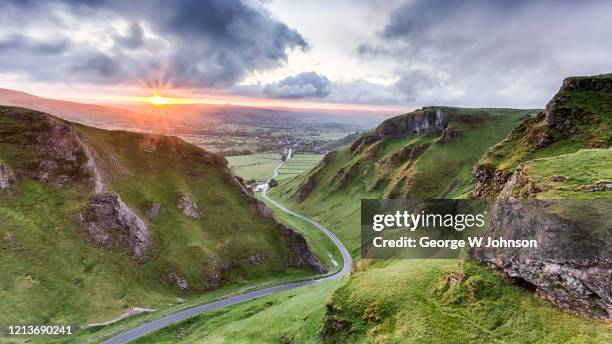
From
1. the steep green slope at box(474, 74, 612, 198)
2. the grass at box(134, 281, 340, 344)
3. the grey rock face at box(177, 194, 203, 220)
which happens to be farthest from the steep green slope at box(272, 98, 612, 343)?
the grey rock face at box(177, 194, 203, 220)

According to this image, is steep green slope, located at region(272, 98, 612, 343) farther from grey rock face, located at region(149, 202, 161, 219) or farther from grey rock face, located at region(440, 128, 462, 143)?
grey rock face, located at region(440, 128, 462, 143)

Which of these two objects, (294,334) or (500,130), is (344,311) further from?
(500,130)

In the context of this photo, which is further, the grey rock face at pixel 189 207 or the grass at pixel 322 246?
the grass at pixel 322 246

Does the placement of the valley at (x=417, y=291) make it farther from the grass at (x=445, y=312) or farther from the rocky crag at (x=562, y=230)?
the rocky crag at (x=562, y=230)

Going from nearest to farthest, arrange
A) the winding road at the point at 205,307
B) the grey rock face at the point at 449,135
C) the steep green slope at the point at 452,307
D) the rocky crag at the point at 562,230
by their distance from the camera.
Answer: the rocky crag at the point at 562,230 < the steep green slope at the point at 452,307 < the winding road at the point at 205,307 < the grey rock face at the point at 449,135

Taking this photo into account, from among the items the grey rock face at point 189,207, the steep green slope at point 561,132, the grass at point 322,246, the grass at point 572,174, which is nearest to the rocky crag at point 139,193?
the grey rock face at point 189,207

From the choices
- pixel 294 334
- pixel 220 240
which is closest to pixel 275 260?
pixel 220 240
